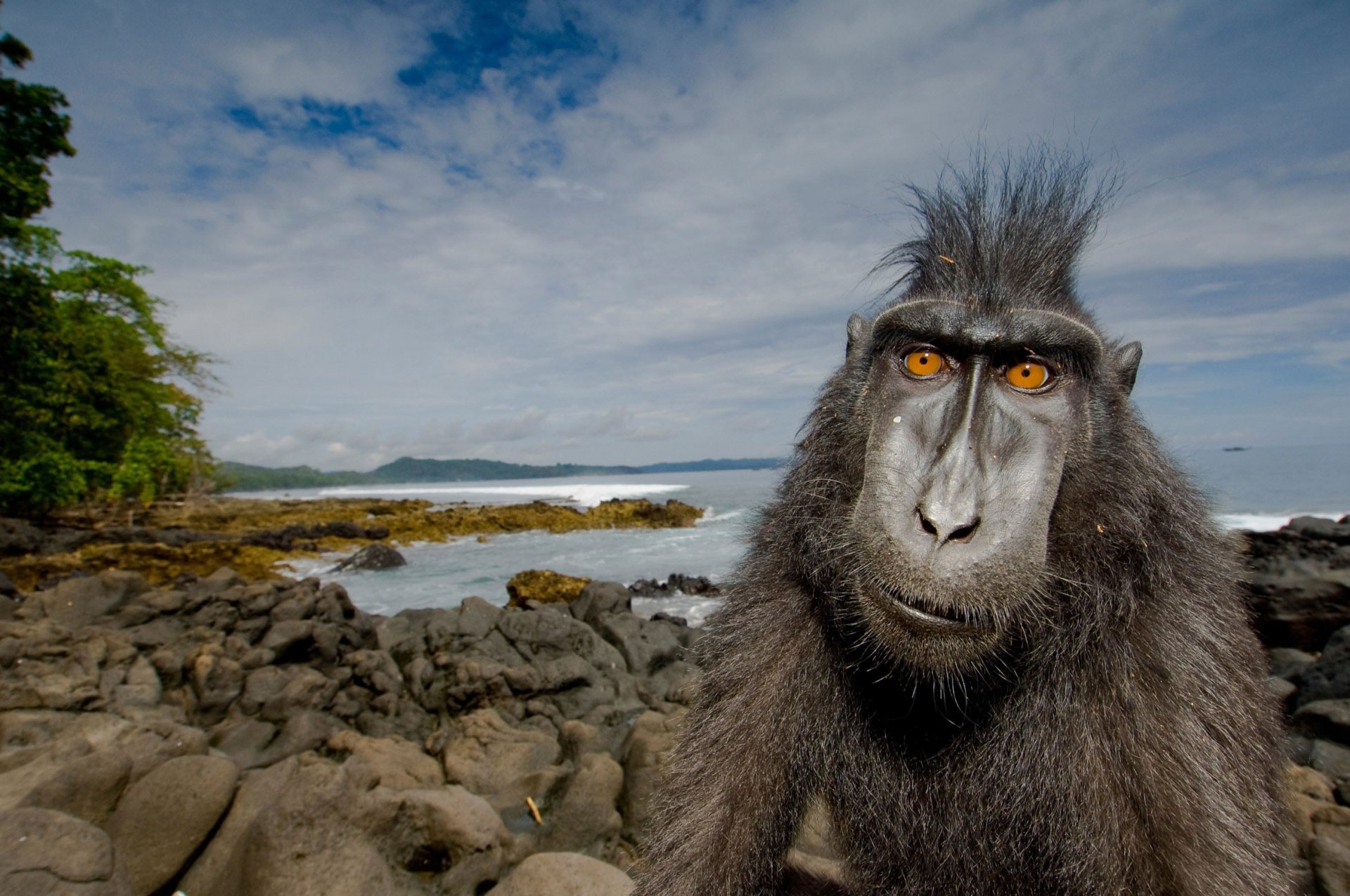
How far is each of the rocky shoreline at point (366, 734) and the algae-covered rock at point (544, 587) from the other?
1565mm

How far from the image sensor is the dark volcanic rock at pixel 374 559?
2047 centimetres

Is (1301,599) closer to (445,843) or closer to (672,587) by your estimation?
(445,843)

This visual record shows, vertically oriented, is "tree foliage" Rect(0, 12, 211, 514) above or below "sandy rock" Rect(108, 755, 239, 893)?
above

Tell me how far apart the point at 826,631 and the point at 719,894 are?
1.01 meters

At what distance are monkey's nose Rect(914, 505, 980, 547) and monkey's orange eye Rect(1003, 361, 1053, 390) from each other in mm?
679

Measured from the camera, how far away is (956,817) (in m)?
2.46

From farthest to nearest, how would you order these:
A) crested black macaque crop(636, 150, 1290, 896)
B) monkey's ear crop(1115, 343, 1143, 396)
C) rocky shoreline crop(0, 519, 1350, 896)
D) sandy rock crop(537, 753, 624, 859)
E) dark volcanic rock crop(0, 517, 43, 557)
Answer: dark volcanic rock crop(0, 517, 43, 557), sandy rock crop(537, 753, 624, 859), rocky shoreline crop(0, 519, 1350, 896), monkey's ear crop(1115, 343, 1143, 396), crested black macaque crop(636, 150, 1290, 896)

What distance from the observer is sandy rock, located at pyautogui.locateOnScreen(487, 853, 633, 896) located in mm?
3533

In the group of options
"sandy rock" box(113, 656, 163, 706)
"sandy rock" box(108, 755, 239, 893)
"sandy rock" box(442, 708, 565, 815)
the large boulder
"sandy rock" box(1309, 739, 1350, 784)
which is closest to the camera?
"sandy rock" box(108, 755, 239, 893)

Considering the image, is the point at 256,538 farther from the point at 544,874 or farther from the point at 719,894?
the point at 719,894

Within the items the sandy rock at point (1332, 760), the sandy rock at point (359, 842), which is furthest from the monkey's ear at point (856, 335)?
→ the sandy rock at point (1332, 760)

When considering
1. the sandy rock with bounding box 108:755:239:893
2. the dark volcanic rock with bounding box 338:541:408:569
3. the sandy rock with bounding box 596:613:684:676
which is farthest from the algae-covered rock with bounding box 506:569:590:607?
the sandy rock with bounding box 108:755:239:893

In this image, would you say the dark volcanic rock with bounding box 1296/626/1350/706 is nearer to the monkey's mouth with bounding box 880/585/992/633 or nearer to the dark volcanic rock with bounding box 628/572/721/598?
the monkey's mouth with bounding box 880/585/992/633

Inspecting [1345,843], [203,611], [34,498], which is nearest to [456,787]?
[1345,843]
